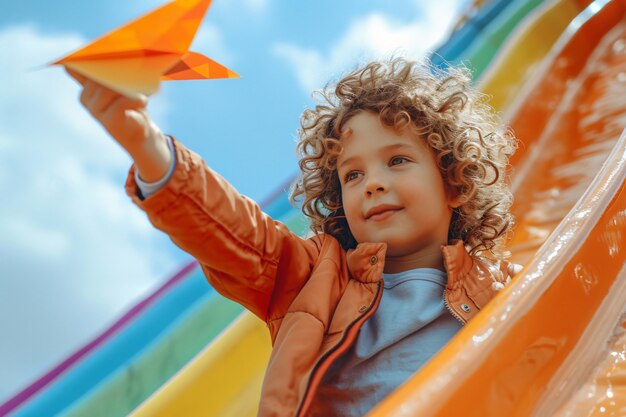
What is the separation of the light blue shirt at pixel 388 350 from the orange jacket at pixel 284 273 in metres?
0.04

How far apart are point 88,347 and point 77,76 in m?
1.40

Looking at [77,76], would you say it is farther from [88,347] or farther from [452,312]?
[88,347]

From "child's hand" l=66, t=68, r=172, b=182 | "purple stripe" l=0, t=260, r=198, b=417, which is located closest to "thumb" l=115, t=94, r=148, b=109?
"child's hand" l=66, t=68, r=172, b=182

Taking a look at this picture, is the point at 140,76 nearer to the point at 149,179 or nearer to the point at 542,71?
the point at 149,179

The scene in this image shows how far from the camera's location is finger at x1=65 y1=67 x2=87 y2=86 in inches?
36.6

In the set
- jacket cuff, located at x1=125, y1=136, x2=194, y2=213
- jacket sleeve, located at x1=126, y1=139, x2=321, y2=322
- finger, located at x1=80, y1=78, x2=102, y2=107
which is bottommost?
jacket sleeve, located at x1=126, y1=139, x2=321, y2=322

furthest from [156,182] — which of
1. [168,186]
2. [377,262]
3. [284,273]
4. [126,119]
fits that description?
[377,262]

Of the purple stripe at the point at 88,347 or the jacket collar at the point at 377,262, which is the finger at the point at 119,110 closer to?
the jacket collar at the point at 377,262

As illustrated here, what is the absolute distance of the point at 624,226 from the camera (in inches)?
61.1

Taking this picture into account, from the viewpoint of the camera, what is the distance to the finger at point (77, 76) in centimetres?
93

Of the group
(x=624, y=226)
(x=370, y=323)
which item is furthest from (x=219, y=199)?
(x=624, y=226)

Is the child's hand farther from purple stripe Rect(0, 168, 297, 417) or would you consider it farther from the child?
purple stripe Rect(0, 168, 297, 417)

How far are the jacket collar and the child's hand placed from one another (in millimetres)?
468

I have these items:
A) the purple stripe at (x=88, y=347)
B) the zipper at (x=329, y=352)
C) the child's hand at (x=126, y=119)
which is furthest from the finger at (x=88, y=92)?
the purple stripe at (x=88, y=347)
